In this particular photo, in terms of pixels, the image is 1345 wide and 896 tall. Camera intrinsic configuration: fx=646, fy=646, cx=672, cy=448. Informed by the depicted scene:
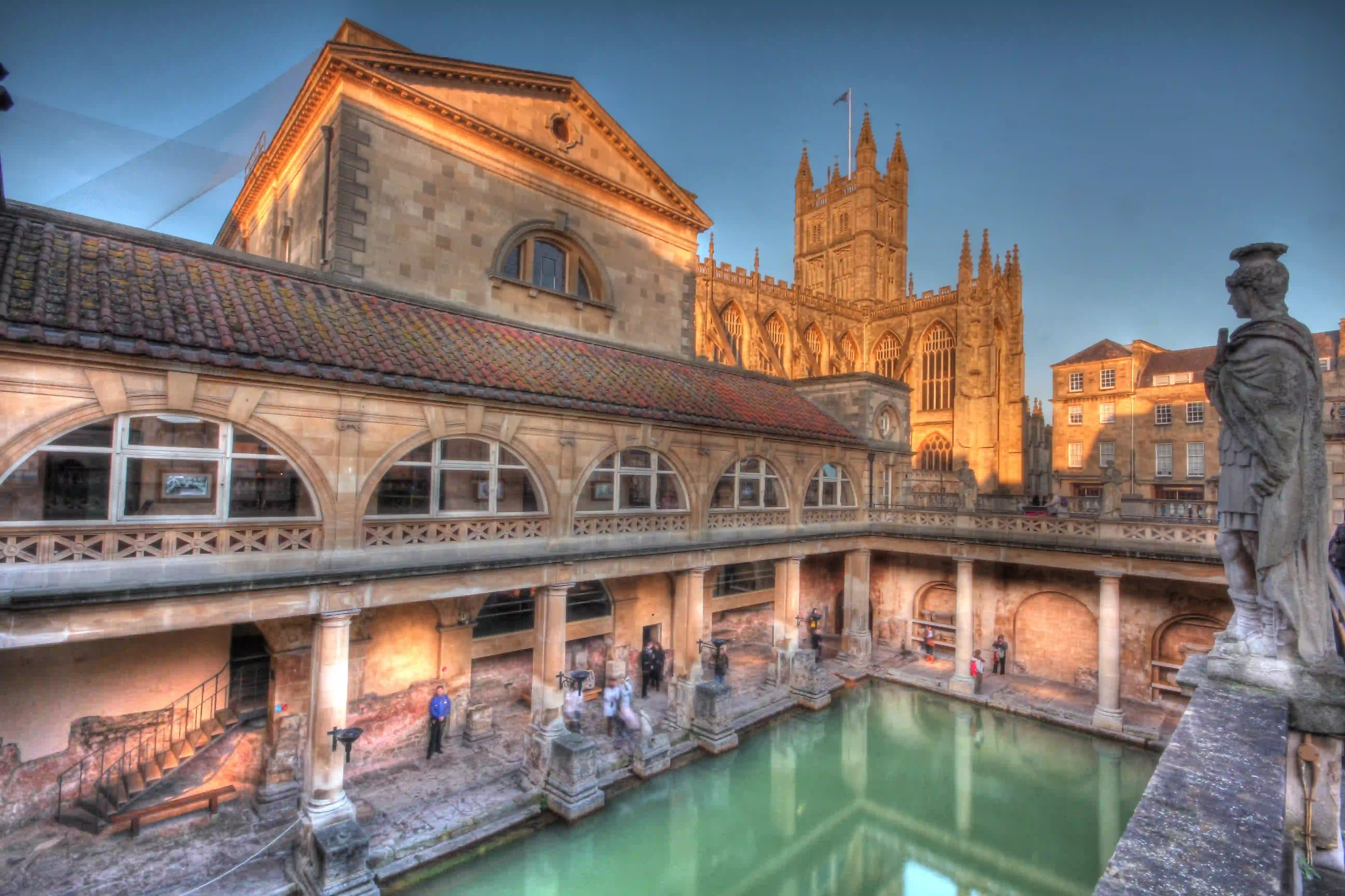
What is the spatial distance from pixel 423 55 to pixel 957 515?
2058 centimetres

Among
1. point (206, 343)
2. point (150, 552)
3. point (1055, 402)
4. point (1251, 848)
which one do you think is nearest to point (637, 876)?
point (150, 552)

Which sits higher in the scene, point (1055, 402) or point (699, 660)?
point (1055, 402)

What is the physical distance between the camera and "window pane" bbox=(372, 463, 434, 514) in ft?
44.7

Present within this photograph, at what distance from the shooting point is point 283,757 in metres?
13.7

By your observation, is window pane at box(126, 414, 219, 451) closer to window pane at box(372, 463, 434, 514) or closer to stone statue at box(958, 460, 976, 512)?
window pane at box(372, 463, 434, 514)

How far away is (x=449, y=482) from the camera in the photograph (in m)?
15.0

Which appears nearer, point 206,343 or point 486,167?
point 206,343

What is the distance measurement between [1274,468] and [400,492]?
13.8 metres

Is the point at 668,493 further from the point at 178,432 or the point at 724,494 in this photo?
the point at 178,432

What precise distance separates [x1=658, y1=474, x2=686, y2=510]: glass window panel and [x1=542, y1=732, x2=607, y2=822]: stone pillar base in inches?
311

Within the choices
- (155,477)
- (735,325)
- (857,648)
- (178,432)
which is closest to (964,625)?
(857,648)

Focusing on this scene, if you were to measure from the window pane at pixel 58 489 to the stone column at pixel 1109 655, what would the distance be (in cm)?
2301

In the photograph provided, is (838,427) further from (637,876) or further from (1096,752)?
(637,876)

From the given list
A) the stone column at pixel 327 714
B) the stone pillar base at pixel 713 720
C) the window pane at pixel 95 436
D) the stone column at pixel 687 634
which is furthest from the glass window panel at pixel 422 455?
the stone pillar base at pixel 713 720
